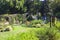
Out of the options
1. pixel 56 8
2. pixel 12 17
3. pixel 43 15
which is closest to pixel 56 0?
pixel 56 8

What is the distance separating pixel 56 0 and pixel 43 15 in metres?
3.59

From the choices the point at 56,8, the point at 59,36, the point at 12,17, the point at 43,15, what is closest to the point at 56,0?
the point at 56,8

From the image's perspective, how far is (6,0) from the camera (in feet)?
90.7

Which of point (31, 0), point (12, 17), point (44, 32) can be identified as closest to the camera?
point (44, 32)

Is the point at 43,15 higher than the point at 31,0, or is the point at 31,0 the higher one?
the point at 31,0

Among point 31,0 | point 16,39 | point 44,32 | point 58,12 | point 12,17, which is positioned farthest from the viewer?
point 31,0

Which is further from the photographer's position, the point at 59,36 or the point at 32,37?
the point at 59,36

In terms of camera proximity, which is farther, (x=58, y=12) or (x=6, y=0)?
(x=6, y=0)

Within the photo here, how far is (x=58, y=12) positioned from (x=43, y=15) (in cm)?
328

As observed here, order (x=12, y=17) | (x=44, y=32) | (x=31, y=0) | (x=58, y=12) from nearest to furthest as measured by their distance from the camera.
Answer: (x=44, y=32)
(x=12, y=17)
(x=58, y=12)
(x=31, y=0)

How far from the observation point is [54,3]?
27.1 metres

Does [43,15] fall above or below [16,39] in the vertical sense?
below

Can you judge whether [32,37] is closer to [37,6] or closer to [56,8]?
[56,8]

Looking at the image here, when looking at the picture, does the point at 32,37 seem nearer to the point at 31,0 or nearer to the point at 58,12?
the point at 58,12
